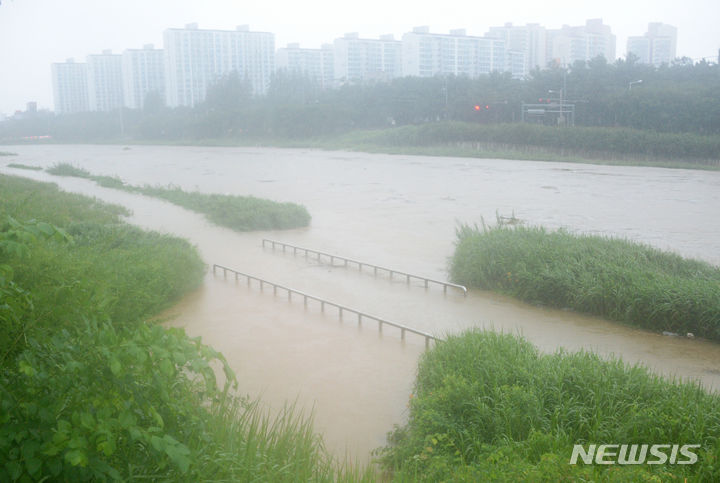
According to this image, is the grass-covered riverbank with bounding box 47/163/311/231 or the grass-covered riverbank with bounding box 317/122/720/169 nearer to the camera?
the grass-covered riverbank with bounding box 47/163/311/231

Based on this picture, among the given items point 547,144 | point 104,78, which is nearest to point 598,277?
point 547,144

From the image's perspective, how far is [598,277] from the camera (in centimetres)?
925

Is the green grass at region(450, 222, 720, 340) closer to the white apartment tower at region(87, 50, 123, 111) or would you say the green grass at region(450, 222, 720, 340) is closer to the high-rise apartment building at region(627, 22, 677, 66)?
the high-rise apartment building at region(627, 22, 677, 66)

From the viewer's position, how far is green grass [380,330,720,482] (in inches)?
154

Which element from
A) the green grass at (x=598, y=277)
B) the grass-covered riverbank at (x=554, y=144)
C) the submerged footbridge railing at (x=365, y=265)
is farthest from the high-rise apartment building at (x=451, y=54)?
the green grass at (x=598, y=277)

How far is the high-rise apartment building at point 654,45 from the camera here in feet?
291

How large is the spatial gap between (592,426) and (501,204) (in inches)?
655

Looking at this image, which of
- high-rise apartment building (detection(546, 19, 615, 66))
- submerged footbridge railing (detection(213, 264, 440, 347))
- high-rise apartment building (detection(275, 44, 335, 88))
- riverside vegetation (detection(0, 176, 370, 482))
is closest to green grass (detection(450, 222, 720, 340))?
submerged footbridge railing (detection(213, 264, 440, 347))

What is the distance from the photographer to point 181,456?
2.51 meters

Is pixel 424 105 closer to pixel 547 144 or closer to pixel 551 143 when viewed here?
pixel 547 144

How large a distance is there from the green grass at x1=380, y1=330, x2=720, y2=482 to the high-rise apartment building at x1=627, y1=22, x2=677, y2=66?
92924mm

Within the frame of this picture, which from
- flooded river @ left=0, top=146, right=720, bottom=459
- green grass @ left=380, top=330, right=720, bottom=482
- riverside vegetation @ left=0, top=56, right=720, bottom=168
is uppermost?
riverside vegetation @ left=0, top=56, right=720, bottom=168

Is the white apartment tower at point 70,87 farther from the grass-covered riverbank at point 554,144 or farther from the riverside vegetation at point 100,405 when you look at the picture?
the riverside vegetation at point 100,405

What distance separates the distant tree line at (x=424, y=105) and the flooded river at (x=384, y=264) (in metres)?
9.96
